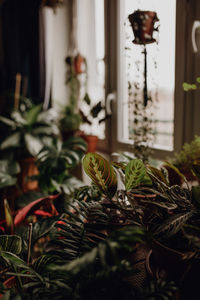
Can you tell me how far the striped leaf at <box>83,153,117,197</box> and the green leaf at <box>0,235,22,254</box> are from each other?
301 mm

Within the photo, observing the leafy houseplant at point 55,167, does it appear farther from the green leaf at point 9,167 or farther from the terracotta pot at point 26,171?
the terracotta pot at point 26,171

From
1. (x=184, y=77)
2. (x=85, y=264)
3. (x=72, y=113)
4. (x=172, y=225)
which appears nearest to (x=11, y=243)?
(x=85, y=264)

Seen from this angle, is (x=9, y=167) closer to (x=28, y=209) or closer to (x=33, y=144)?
(x=33, y=144)

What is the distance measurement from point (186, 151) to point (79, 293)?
862 millimetres

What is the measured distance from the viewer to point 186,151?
128 cm

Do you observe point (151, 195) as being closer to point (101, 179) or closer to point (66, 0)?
point (101, 179)

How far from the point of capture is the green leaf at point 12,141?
6.48 feet

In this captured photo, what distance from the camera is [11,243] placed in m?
0.82

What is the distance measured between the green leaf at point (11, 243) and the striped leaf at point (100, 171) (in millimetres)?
301

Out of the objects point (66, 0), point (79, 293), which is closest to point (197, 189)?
point (79, 293)

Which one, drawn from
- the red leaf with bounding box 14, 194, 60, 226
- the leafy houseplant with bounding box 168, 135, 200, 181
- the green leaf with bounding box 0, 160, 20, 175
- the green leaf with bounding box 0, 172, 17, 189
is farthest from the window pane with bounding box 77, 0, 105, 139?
the red leaf with bounding box 14, 194, 60, 226

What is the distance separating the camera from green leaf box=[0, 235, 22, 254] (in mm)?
813

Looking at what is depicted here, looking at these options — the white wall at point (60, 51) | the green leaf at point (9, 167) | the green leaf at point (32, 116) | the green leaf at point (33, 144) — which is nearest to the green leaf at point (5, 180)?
the green leaf at point (9, 167)

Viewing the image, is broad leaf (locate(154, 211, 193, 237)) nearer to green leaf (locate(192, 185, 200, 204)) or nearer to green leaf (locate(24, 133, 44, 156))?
green leaf (locate(192, 185, 200, 204))
